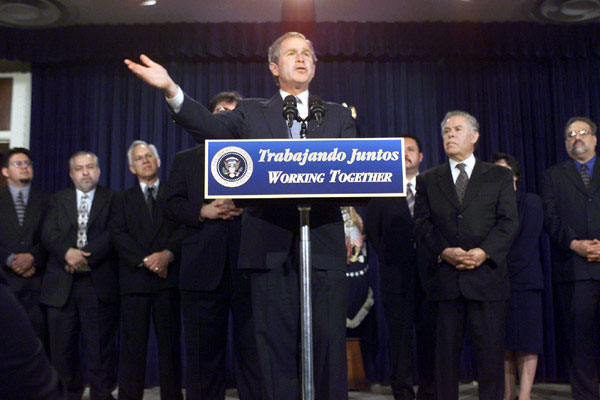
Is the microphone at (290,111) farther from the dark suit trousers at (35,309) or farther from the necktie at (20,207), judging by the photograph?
the necktie at (20,207)

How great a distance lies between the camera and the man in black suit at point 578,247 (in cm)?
393

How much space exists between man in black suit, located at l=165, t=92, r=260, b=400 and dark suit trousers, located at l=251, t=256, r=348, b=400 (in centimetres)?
109

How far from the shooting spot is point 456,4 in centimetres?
581

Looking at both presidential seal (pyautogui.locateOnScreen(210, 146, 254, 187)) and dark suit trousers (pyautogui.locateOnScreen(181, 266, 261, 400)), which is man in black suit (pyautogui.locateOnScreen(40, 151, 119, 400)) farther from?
presidential seal (pyautogui.locateOnScreen(210, 146, 254, 187))

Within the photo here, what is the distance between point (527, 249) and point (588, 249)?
1.47ft

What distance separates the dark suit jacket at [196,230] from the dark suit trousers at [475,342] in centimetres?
121

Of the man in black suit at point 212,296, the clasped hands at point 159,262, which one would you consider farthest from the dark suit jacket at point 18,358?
the clasped hands at point 159,262

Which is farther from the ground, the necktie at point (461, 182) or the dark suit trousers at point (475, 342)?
the necktie at point (461, 182)

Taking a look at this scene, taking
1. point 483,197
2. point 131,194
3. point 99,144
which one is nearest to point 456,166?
point 483,197

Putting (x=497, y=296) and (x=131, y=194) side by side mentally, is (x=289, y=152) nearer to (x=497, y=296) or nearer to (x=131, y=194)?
(x=497, y=296)

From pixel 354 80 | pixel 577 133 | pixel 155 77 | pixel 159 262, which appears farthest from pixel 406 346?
pixel 354 80

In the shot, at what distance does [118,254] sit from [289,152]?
2.84 metres

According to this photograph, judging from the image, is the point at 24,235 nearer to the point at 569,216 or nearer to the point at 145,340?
the point at 145,340

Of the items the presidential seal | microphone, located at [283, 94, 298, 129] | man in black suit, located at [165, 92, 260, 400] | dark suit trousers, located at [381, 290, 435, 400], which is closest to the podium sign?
the presidential seal
